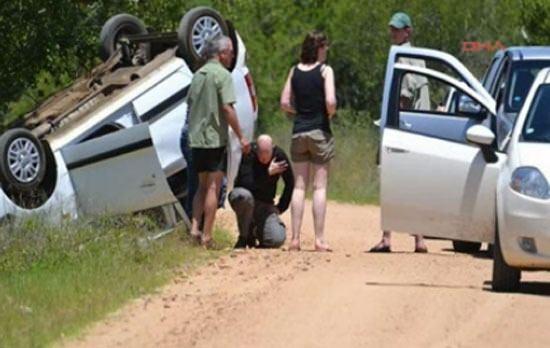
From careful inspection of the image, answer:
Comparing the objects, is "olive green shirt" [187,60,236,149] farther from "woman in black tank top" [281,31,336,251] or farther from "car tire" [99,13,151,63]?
"car tire" [99,13,151,63]

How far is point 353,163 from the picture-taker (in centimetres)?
2570

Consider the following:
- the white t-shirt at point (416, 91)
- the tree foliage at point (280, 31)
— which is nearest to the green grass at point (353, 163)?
the tree foliage at point (280, 31)

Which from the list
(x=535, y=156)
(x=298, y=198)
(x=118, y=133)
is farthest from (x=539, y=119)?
(x=118, y=133)

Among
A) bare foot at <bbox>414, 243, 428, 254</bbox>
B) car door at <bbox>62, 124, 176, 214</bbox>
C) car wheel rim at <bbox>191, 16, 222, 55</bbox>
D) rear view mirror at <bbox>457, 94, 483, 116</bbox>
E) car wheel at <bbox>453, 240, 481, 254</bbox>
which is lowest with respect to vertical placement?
car wheel at <bbox>453, 240, 481, 254</bbox>

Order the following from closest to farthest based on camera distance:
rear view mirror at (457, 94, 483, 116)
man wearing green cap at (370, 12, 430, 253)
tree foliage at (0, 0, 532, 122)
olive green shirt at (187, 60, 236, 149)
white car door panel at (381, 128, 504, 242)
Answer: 1. white car door panel at (381, 128, 504, 242)
2. olive green shirt at (187, 60, 236, 149)
3. rear view mirror at (457, 94, 483, 116)
4. man wearing green cap at (370, 12, 430, 253)
5. tree foliage at (0, 0, 532, 122)

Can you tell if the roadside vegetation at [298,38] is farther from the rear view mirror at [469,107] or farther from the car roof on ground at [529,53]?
the car roof on ground at [529,53]

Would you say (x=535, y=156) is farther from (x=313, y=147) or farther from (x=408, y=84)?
(x=408, y=84)

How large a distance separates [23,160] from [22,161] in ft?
0.04

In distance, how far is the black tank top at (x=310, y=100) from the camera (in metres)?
15.8

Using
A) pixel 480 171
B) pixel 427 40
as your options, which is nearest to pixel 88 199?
pixel 480 171

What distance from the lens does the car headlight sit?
12570mm

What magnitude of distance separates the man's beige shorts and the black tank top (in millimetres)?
51

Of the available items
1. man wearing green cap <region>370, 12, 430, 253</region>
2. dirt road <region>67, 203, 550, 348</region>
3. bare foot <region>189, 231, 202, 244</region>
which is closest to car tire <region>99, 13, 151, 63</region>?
man wearing green cap <region>370, 12, 430, 253</region>

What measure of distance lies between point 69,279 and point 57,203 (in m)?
2.30
